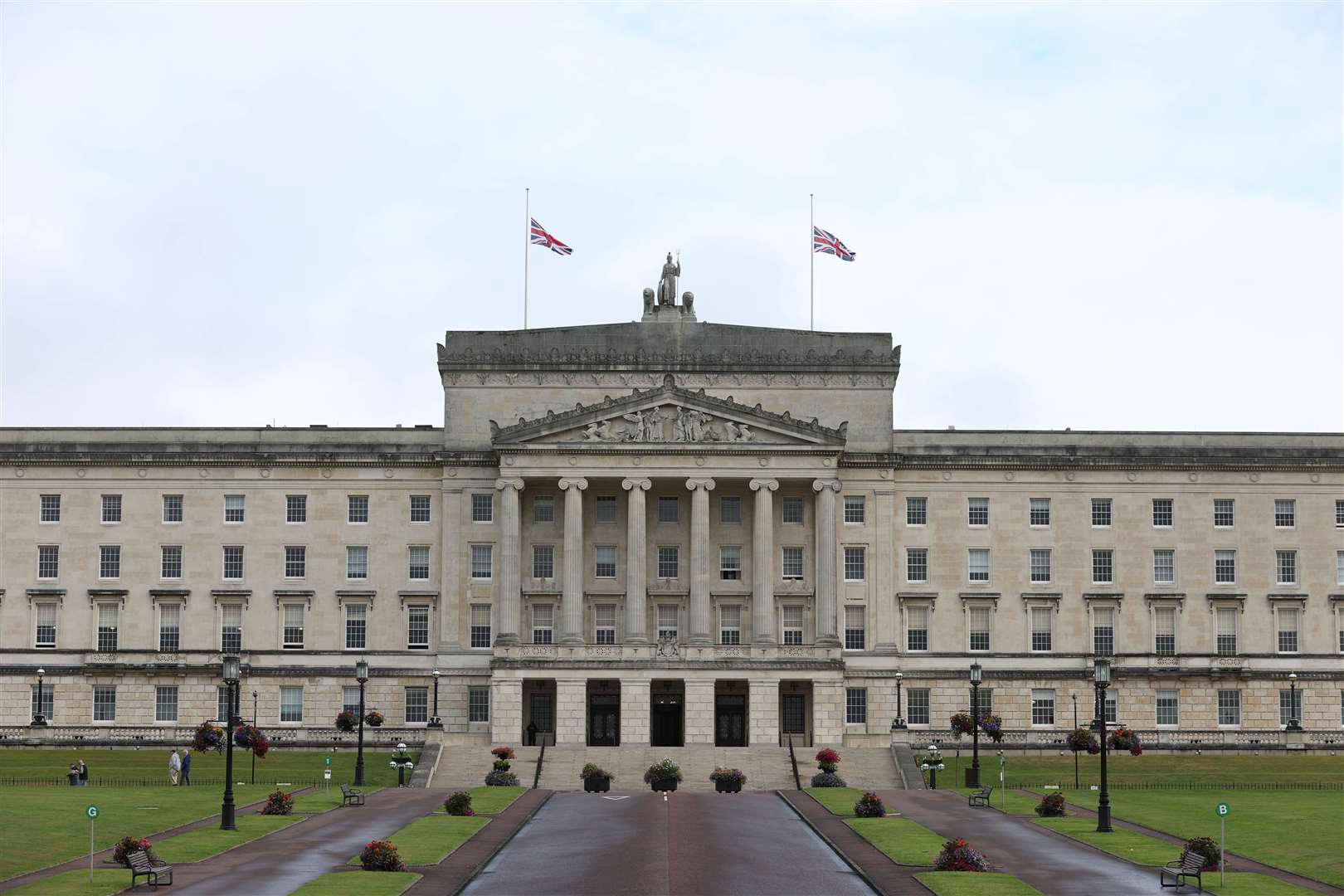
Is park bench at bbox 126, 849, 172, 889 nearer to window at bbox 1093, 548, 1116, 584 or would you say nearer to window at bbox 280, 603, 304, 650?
window at bbox 280, 603, 304, 650

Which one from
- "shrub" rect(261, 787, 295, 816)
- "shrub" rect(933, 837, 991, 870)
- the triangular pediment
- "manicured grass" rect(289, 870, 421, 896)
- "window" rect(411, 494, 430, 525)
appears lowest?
"shrub" rect(261, 787, 295, 816)

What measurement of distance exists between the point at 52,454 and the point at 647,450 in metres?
37.8

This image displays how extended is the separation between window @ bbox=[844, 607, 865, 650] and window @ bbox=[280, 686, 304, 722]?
1323 inches

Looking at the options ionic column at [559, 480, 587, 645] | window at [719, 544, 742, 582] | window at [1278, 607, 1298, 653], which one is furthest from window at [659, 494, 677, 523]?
window at [1278, 607, 1298, 653]

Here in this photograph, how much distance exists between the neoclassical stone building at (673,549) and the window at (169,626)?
178 millimetres

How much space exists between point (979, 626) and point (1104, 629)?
7811 mm

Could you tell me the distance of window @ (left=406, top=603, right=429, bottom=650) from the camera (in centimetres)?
11394

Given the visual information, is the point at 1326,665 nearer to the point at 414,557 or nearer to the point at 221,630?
the point at 414,557

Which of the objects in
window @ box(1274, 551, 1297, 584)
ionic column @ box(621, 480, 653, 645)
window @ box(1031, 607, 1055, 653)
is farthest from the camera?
window @ box(1274, 551, 1297, 584)

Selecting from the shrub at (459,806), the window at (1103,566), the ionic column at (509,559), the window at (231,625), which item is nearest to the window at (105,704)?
the window at (231,625)

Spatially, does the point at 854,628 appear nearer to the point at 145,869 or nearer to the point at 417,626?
the point at 417,626

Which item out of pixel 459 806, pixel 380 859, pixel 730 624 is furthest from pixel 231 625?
pixel 380 859

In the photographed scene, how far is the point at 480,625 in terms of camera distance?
372 ft

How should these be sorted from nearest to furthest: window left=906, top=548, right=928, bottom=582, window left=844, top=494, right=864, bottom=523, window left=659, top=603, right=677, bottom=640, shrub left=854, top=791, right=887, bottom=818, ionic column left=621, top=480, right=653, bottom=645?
shrub left=854, top=791, right=887, bottom=818 → ionic column left=621, top=480, right=653, bottom=645 → window left=659, top=603, right=677, bottom=640 → window left=844, top=494, right=864, bottom=523 → window left=906, top=548, right=928, bottom=582
